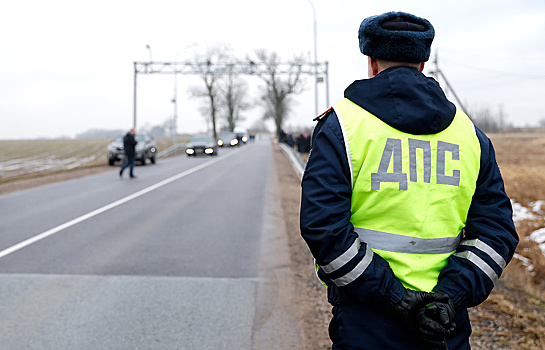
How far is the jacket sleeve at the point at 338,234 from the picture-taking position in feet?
6.06

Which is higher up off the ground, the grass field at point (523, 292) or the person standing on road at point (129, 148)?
the person standing on road at point (129, 148)

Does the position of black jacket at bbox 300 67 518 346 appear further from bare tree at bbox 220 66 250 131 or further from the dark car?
bare tree at bbox 220 66 250 131

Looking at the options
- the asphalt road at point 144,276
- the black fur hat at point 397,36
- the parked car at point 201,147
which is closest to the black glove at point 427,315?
the black fur hat at point 397,36

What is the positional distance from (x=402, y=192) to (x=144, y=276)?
4.62 m

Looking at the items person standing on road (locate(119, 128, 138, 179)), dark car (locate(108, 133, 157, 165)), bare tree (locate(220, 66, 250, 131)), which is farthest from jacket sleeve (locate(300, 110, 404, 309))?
bare tree (locate(220, 66, 250, 131))

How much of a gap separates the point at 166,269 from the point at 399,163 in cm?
486

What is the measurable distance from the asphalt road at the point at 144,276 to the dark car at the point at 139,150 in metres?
14.6

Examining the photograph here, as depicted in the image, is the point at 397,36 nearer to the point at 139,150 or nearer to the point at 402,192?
the point at 402,192

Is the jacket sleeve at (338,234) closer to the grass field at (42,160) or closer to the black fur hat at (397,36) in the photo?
the black fur hat at (397,36)

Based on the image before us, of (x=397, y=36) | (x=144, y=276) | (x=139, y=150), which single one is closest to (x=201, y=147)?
(x=139, y=150)

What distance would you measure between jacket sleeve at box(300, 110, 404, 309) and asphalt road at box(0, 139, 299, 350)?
234cm

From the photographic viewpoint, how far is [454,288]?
191 centimetres

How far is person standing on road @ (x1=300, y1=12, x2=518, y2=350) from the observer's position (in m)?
1.86

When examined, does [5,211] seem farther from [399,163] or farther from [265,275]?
[399,163]
